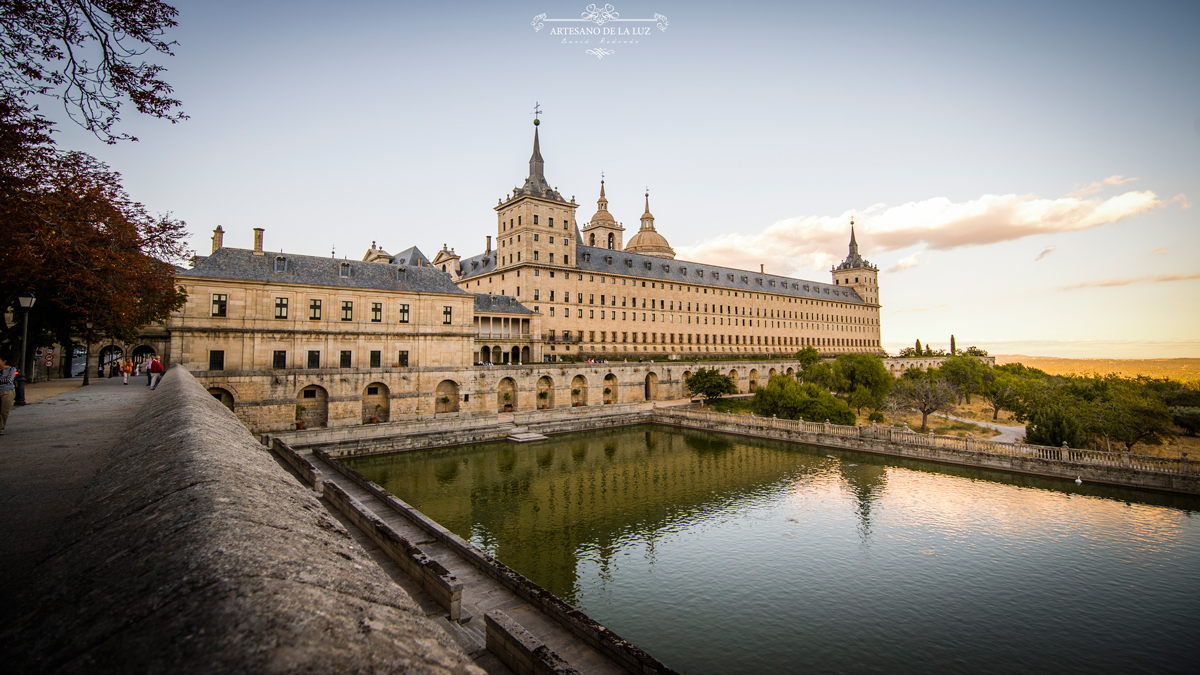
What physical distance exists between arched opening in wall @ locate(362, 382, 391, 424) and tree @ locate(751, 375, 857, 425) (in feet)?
102

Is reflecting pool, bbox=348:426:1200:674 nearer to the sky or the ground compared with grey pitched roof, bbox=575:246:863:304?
nearer to the ground

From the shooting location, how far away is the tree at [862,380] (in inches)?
1951

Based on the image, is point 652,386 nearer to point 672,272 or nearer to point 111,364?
point 672,272

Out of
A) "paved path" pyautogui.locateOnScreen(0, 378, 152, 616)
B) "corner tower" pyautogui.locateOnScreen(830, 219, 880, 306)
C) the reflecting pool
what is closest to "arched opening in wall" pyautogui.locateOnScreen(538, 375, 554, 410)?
the reflecting pool

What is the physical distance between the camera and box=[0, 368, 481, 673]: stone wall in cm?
150

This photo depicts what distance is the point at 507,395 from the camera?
153ft

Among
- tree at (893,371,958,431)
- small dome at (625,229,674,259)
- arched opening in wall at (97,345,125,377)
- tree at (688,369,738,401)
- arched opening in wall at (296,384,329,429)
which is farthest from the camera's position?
small dome at (625,229,674,259)

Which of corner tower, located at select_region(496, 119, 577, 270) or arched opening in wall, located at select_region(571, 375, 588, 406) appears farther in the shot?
corner tower, located at select_region(496, 119, 577, 270)

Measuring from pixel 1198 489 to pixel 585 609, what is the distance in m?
29.0

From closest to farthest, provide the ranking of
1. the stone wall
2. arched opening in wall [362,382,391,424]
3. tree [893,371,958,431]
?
the stone wall, arched opening in wall [362,382,391,424], tree [893,371,958,431]

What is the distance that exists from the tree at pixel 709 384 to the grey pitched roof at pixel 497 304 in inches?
750

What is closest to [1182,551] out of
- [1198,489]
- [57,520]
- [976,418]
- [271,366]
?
A: [1198,489]

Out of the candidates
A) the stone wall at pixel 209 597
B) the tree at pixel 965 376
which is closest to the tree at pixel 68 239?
the stone wall at pixel 209 597

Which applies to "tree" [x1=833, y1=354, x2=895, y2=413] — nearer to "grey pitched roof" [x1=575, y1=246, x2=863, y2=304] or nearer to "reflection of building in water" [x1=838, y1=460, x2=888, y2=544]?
"reflection of building in water" [x1=838, y1=460, x2=888, y2=544]
